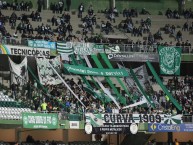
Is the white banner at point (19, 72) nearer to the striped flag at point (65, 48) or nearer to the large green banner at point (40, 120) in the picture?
the striped flag at point (65, 48)

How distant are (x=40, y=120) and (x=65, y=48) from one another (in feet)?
28.4

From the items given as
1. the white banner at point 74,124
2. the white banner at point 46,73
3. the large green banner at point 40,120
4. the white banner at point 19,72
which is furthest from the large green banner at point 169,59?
the large green banner at point 40,120

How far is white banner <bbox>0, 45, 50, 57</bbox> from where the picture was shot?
4697cm

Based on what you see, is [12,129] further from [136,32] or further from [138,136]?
[136,32]

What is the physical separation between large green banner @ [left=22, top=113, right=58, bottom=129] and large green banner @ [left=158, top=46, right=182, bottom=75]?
12.1 metres

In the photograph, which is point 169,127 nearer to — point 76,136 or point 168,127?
point 168,127

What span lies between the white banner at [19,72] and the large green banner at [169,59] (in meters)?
10.4

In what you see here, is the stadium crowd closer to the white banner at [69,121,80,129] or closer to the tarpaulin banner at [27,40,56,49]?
the tarpaulin banner at [27,40,56,49]

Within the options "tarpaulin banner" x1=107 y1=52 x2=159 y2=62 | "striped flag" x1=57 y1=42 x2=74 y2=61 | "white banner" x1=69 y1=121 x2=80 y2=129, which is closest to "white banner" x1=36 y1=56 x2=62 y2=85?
"striped flag" x1=57 y1=42 x2=74 y2=61

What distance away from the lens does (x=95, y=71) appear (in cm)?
4900

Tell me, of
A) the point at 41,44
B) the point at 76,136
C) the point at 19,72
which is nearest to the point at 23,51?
the point at 41,44

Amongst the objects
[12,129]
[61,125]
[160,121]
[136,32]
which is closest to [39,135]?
[12,129]

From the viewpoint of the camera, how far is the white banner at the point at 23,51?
154 feet

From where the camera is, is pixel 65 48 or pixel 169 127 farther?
pixel 65 48
